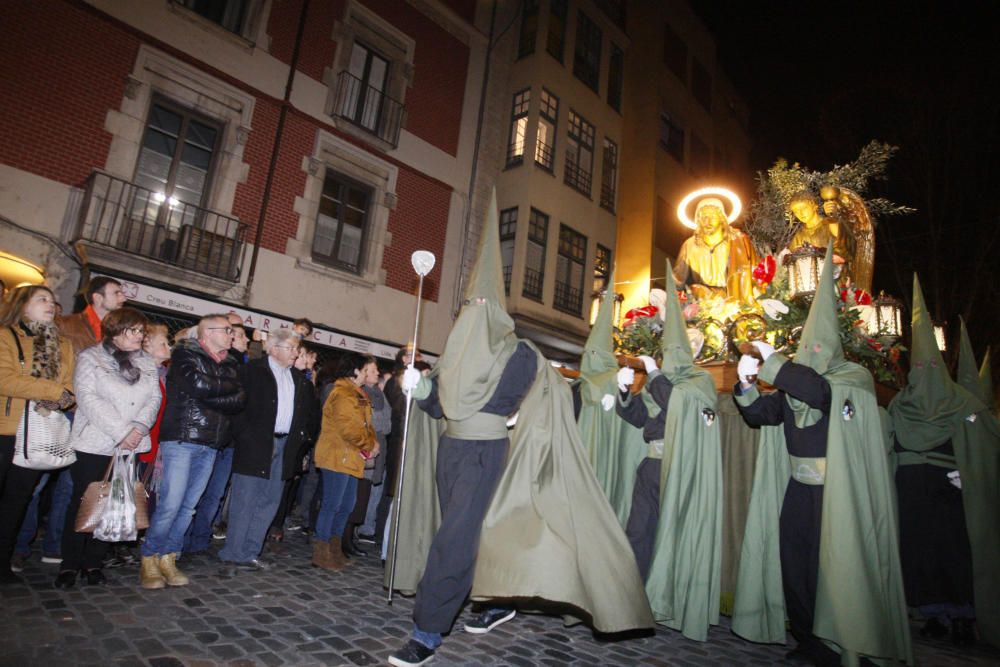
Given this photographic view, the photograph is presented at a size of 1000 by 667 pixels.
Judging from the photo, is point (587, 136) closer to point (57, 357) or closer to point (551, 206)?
point (551, 206)

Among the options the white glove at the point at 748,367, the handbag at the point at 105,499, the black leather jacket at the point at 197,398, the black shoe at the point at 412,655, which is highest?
the white glove at the point at 748,367

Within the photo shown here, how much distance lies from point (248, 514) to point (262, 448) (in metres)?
0.62

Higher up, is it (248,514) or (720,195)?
(720,195)

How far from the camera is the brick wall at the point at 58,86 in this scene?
896 cm

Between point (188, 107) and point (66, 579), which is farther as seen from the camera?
point (188, 107)

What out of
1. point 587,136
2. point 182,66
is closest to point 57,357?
point 182,66

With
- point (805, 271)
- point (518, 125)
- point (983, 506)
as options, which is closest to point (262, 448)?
point (805, 271)

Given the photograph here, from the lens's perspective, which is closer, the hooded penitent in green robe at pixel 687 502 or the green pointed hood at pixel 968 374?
the hooded penitent in green robe at pixel 687 502

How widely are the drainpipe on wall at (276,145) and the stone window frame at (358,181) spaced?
0.63 meters

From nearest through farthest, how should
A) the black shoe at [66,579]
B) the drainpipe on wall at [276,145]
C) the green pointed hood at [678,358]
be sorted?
the black shoe at [66,579] < the green pointed hood at [678,358] < the drainpipe on wall at [276,145]

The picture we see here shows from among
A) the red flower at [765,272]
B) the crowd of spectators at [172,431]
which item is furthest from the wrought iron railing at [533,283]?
the crowd of spectators at [172,431]

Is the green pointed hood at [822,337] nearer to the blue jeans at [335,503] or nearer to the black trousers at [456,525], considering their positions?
the black trousers at [456,525]

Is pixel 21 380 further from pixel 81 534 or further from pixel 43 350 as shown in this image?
pixel 81 534

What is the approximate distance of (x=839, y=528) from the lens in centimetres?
379
